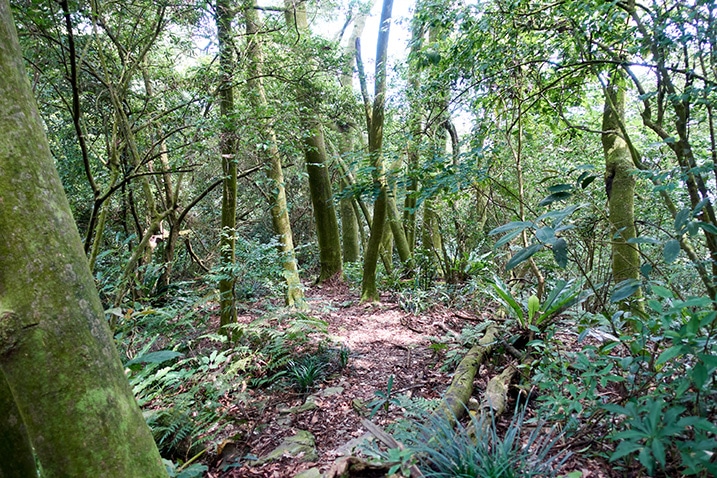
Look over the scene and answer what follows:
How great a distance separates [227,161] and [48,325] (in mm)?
3254

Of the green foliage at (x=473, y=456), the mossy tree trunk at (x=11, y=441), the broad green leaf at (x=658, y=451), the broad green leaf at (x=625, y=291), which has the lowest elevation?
the green foliage at (x=473, y=456)

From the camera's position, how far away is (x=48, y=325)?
97cm

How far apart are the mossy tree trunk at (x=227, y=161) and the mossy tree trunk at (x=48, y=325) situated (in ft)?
9.41

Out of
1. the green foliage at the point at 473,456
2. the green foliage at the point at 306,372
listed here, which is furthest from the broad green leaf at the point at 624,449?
the green foliage at the point at 306,372

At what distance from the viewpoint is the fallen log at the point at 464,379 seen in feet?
8.04

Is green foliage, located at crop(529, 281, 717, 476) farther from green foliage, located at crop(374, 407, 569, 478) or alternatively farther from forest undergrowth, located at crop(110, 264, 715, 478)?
green foliage, located at crop(374, 407, 569, 478)

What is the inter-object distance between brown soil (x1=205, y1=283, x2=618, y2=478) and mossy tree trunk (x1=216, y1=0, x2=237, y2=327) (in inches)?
45.8

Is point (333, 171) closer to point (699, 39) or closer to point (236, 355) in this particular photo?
point (236, 355)

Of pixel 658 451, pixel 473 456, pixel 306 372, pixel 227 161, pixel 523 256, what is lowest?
pixel 306 372

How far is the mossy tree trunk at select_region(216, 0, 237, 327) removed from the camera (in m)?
3.99

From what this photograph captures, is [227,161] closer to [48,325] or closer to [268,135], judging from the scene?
[268,135]

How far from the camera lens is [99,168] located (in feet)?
19.2

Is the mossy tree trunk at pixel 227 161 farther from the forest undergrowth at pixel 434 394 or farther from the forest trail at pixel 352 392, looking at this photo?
the forest trail at pixel 352 392

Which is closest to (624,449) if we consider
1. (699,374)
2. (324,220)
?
(699,374)
